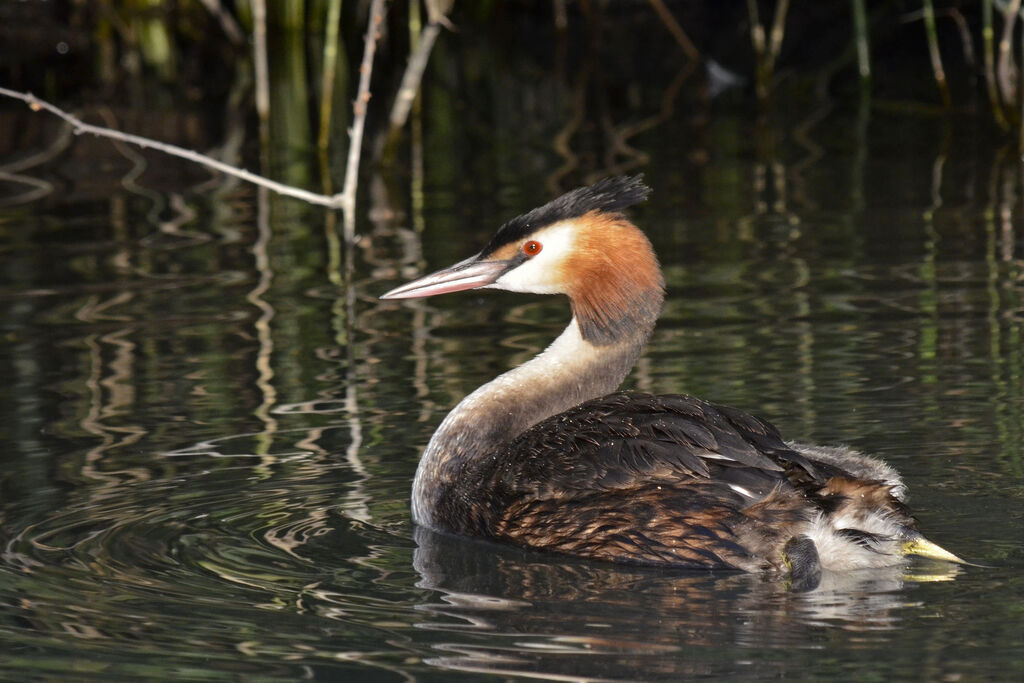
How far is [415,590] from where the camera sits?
4.61m

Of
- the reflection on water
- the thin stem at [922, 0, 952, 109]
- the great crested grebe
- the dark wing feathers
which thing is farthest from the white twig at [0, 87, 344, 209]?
the thin stem at [922, 0, 952, 109]

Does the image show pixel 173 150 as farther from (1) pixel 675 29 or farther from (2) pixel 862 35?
(1) pixel 675 29

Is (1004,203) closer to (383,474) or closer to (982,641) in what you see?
(383,474)

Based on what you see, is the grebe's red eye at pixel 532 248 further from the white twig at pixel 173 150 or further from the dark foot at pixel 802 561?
the white twig at pixel 173 150

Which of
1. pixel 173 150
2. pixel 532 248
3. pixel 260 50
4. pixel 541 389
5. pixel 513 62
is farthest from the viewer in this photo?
pixel 513 62

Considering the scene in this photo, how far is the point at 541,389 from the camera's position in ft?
18.4

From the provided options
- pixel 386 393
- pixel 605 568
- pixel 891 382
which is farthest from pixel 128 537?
pixel 891 382

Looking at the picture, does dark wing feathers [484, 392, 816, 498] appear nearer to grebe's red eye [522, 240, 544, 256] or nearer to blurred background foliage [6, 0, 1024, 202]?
grebe's red eye [522, 240, 544, 256]

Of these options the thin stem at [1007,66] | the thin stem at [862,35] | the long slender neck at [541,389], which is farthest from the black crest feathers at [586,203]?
the thin stem at [862,35]

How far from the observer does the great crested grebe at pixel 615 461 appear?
4633 mm

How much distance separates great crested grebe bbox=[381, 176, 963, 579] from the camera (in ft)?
15.2

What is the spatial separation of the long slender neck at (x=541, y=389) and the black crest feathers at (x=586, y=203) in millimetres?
343

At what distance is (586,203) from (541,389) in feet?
1.99

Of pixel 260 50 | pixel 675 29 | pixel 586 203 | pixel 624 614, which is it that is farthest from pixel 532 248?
pixel 675 29
